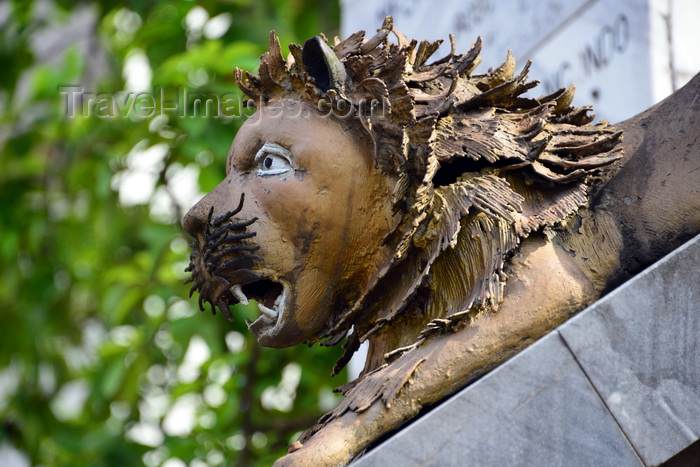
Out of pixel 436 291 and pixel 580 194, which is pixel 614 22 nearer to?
pixel 580 194

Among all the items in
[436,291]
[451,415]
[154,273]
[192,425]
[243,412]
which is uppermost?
[436,291]

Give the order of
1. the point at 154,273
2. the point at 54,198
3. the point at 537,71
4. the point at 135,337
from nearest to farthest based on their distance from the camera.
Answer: the point at 537,71
the point at 154,273
the point at 135,337
the point at 54,198

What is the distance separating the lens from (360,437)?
1.92 m

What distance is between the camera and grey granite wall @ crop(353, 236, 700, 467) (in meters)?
1.82

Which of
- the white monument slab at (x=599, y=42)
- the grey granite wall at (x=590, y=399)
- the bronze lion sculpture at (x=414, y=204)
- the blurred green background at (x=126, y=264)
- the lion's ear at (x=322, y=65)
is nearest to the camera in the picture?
the grey granite wall at (x=590, y=399)

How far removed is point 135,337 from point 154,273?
509mm

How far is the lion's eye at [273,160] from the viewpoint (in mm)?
2176

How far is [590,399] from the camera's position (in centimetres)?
183

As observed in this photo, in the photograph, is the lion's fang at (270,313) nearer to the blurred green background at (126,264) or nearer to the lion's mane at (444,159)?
the lion's mane at (444,159)

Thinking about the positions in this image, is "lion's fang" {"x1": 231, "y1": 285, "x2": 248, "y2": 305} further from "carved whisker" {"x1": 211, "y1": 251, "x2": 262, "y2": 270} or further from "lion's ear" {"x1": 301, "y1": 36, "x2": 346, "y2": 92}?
"lion's ear" {"x1": 301, "y1": 36, "x2": 346, "y2": 92}

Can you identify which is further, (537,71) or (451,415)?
(537,71)

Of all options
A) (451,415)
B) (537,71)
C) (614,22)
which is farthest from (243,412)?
(451,415)

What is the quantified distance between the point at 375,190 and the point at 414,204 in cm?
12

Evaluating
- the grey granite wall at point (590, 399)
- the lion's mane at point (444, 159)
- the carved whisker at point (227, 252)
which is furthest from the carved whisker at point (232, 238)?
the grey granite wall at point (590, 399)
